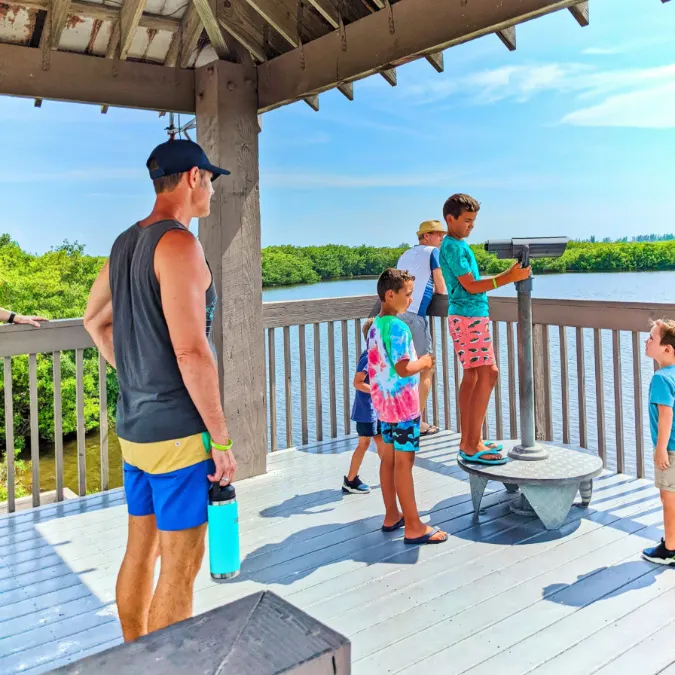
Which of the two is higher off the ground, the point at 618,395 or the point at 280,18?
the point at 280,18

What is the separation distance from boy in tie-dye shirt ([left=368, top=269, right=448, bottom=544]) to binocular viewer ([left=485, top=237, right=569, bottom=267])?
1.60ft

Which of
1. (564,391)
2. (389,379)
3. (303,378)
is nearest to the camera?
(389,379)

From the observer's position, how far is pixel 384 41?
10.4ft

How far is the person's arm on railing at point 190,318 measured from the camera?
1.53 metres

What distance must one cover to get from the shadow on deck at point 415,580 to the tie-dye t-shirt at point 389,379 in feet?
2.02

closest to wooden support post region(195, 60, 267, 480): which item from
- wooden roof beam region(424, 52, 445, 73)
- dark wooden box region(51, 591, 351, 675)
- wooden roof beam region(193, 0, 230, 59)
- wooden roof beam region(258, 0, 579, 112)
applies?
wooden roof beam region(193, 0, 230, 59)

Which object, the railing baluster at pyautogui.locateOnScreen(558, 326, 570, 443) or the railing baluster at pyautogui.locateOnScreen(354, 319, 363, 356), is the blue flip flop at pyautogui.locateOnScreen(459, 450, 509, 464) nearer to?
the railing baluster at pyautogui.locateOnScreen(558, 326, 570, 443)

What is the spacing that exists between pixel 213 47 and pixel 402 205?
45.7 m

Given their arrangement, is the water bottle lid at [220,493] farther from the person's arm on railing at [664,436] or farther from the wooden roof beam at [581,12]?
the wooden roof beam at [581,12]

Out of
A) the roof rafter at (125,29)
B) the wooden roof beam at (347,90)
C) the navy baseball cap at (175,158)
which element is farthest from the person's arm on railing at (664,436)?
the roof rafter at (125,29)

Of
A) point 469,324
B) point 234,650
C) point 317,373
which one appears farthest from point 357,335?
point 234,650

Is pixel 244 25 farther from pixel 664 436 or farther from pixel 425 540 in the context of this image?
pixel 664 436

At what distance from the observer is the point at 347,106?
4694 centimetres

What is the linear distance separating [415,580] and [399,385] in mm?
789
